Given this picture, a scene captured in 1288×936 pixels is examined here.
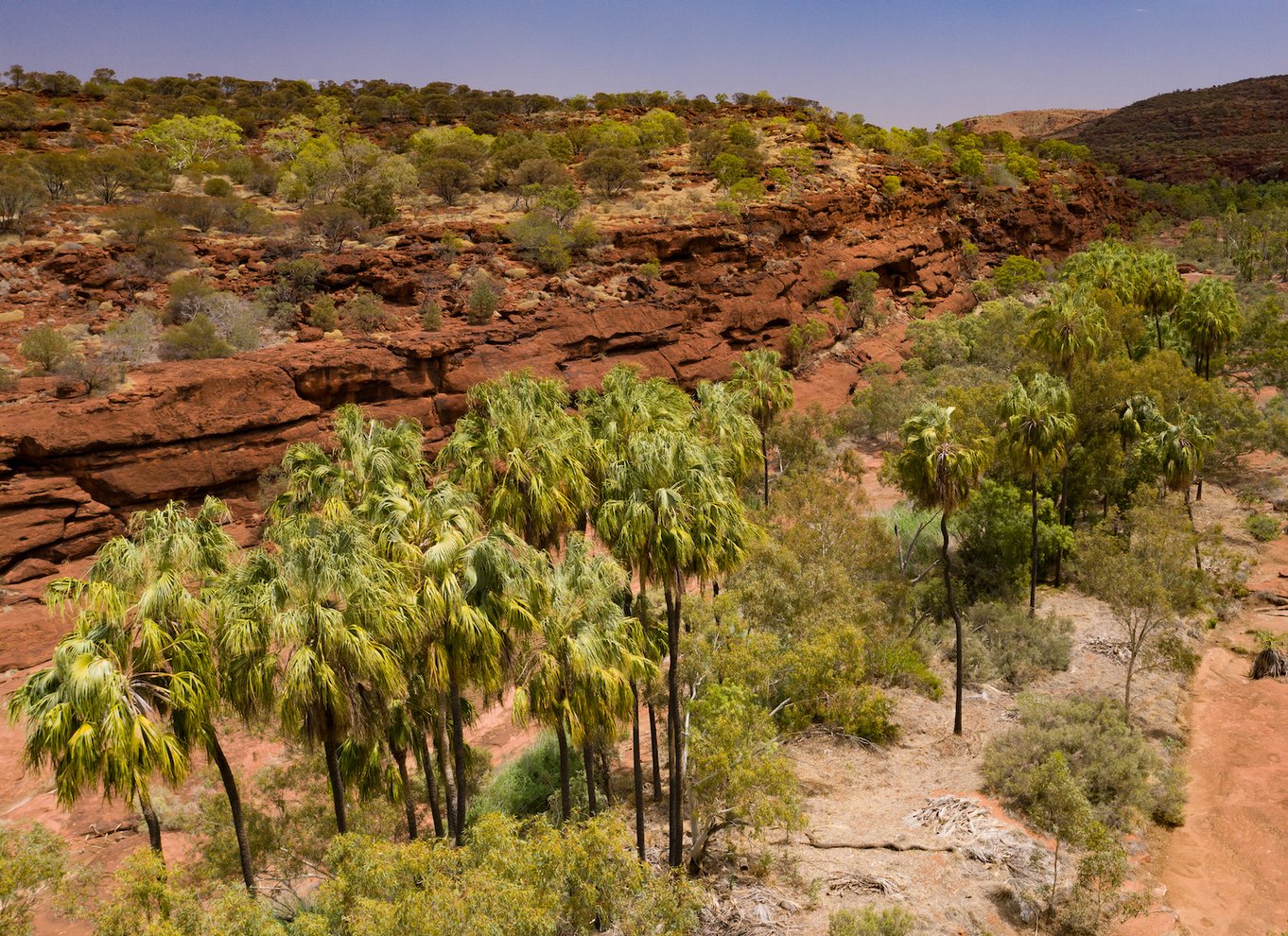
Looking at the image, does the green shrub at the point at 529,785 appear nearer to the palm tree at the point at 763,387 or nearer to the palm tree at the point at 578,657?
the palm tree at the point at 578,657

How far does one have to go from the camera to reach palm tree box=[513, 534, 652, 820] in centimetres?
1334

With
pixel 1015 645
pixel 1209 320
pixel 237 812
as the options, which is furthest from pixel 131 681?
pixel 1209 320

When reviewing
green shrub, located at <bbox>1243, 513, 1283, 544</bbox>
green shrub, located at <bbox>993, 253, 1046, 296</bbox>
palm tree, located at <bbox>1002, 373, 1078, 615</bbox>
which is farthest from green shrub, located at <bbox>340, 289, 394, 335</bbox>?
green shrub, located at <bbox>993, 253, 1046, 296</bbox>

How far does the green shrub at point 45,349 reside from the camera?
96.7ft

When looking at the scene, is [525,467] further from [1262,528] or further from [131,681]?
[1262,528]

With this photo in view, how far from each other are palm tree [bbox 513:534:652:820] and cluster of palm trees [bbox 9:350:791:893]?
34mm

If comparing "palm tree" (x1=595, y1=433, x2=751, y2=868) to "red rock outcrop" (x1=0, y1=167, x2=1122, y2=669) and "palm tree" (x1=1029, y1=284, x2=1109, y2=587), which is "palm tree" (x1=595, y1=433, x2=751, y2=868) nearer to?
"palm tree" (x1=1029, y1=284, x2=1109, y2=587)

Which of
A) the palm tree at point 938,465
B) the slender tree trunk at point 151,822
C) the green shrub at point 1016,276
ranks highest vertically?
the green shrub at point 1016,276

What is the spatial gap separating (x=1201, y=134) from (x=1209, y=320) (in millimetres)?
133623

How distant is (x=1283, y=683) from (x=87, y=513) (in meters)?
38.9

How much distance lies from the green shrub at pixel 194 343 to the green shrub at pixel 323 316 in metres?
5.26

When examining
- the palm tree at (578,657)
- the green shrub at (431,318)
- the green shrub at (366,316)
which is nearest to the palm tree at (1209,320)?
the green shrub at (431,318)

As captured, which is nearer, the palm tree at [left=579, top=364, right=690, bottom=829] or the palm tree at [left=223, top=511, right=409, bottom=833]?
the palm tree at [left=223, top=511, right=409, bottom=833]

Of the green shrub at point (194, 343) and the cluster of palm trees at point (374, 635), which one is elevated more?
the green shrub at point (194, 343)
